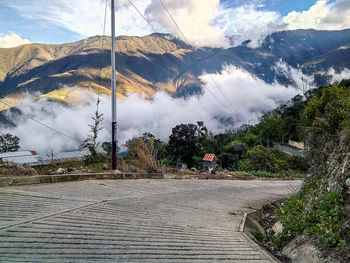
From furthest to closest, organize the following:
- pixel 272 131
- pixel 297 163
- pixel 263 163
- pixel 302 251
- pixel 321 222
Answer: pixel 272 131, pixel 297 163, pixel 263 163, pixel 321 222, pixel 302 251

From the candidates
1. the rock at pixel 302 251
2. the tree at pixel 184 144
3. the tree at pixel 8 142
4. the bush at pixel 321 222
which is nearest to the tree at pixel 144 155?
the bush at pixel 321 222

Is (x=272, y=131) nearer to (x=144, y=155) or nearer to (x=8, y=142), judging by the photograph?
(x=144, y=155)

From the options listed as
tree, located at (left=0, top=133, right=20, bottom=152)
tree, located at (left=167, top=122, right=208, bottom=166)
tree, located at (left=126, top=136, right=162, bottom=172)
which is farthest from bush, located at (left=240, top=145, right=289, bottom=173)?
tree, located at (left=0, top=133, right=20, bottom=152)

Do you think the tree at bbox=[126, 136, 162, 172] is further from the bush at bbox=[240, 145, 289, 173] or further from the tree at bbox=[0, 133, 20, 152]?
the tree at bbox=[0, 133, 20, 152]

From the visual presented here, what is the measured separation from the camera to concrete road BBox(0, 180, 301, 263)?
3.39 meters

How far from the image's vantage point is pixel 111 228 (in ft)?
13.9

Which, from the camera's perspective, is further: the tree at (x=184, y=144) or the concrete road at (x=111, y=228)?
the tree at (x=184, y=144)

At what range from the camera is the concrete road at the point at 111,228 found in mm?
3387

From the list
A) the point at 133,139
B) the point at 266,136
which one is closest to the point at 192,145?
the point at 266,136

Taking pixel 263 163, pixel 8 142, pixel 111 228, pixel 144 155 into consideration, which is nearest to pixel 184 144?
pixel 263 163

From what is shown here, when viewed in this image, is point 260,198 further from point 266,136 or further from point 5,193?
point 266,136

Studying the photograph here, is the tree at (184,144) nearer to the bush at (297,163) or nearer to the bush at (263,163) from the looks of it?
the bush at (297,163)

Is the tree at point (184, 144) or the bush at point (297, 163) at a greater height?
the tree at point (184, 144)

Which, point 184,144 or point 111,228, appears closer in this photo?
point 111,228
